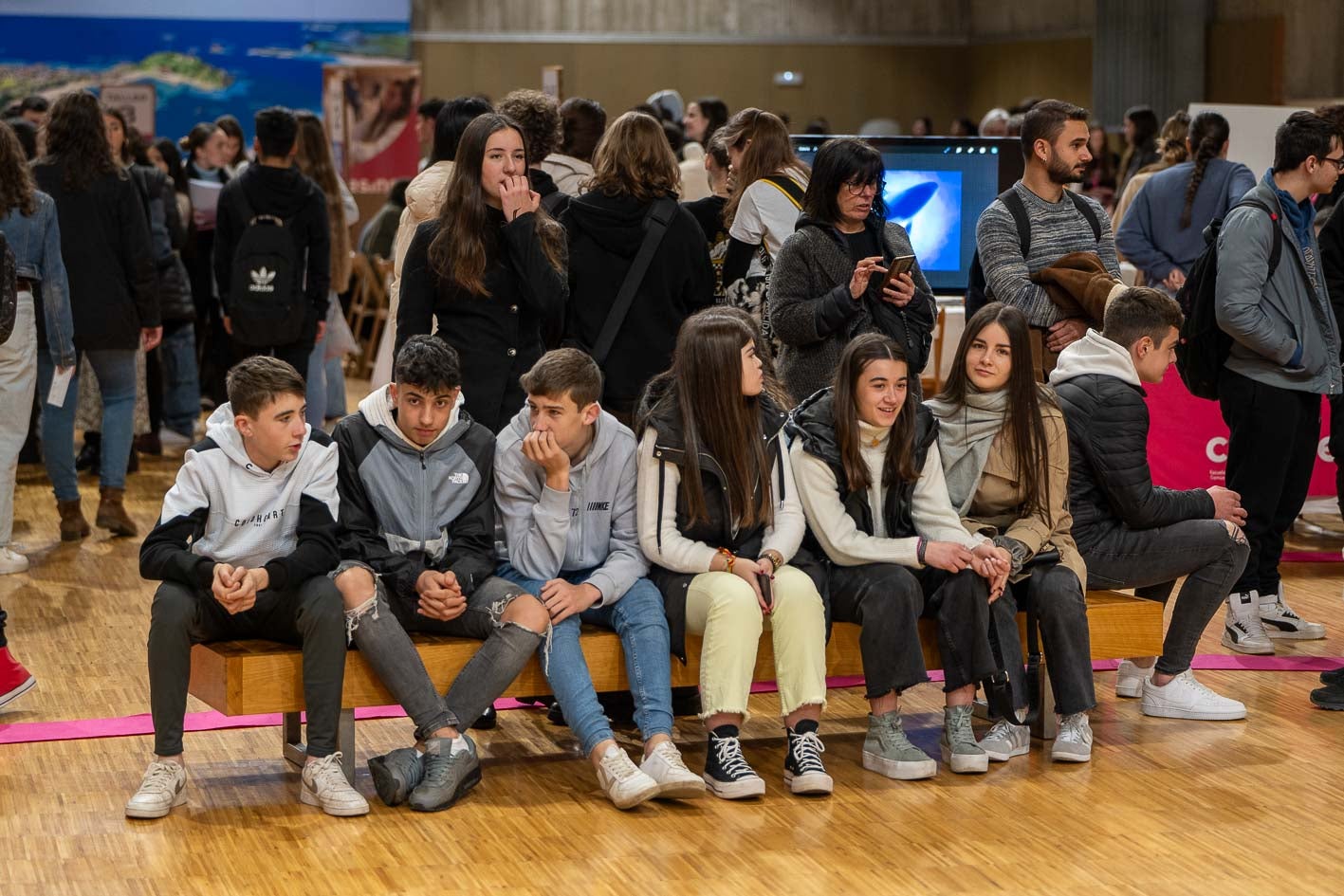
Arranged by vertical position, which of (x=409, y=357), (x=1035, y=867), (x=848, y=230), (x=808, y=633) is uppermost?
(x=848, y=230)

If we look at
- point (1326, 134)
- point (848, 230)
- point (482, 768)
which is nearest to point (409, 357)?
point (482, 768)

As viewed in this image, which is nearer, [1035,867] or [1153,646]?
[1035,867]

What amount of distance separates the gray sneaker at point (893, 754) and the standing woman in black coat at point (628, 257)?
1.26 m

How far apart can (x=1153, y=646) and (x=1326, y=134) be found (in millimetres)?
1779

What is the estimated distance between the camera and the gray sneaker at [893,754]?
13.4 feet

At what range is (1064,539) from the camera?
4348mm

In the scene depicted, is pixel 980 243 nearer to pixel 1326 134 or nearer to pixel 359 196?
pixel 1326 134

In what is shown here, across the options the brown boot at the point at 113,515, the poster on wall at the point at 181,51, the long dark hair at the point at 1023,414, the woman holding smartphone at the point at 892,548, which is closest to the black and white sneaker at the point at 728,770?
the woman holding smartphone at the point at 892,548

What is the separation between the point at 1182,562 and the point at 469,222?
6.75ft

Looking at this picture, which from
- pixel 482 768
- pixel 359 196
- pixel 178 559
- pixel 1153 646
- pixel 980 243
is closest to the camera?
pixel 178 559

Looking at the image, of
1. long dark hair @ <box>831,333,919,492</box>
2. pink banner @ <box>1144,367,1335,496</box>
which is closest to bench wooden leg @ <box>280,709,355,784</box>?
long dark hair @ <box>831,333,919,492</box>

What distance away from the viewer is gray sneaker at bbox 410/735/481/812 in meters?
3.81

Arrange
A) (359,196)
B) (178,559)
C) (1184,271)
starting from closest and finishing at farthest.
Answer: (178,559) < (1184,271) < (359,196)

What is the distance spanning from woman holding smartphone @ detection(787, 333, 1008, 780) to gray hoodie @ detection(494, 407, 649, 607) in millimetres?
439
